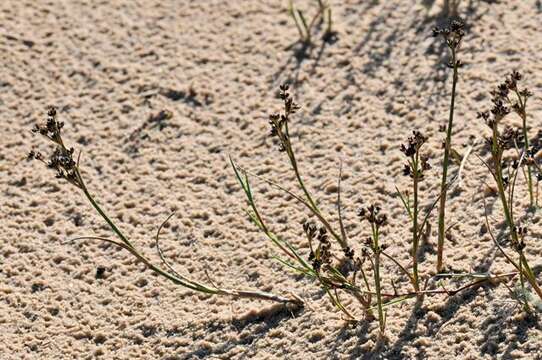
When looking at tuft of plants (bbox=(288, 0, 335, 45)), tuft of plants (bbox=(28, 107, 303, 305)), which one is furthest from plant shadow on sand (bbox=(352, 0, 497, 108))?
tuft of plants (bbox=(28, 107, 303, 305))

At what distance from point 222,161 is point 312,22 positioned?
71cm

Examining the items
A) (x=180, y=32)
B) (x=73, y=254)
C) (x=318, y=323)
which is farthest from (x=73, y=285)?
(x=180, y=32)

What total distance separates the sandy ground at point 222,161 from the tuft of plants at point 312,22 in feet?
0.17

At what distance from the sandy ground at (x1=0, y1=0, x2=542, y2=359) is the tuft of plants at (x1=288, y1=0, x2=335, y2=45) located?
52 millimetres

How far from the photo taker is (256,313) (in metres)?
2.52

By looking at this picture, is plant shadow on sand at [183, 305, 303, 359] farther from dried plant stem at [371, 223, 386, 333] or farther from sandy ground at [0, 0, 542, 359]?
dried plant stem at [371, 223, 386, 333]

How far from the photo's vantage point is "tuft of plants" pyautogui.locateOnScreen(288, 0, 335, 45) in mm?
3531

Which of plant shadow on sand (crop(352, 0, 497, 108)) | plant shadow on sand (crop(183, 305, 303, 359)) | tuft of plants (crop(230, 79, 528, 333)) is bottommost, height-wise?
plant shadow on sand (crop(183, 305, 303, 359))

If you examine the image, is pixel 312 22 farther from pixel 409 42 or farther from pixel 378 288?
pixel 378 288

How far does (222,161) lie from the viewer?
10.3 ft

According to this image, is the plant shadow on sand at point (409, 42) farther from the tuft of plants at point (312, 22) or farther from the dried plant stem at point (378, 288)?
the dried plant stem at point (378, 288)

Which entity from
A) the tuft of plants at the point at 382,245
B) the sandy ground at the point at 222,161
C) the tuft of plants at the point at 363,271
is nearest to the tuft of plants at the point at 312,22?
the sandy ground at the point at 222,161

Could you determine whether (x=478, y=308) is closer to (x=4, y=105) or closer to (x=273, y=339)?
(x=273, y=339)

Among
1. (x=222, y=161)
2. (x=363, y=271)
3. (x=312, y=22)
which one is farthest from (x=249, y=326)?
(x=312, y=22)
